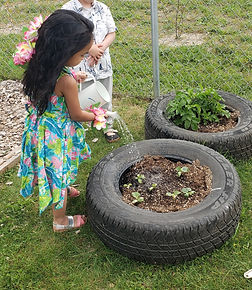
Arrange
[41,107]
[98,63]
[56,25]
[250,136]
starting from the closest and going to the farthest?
1. [56,25]
2. [41,107]
3. [250,136]
4. [98,63]

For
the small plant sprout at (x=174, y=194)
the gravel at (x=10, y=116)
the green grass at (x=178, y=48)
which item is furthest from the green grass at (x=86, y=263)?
the green grass at (x=178, y=48)

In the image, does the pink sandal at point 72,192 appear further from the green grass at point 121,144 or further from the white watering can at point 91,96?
the white watering can at point 91,96

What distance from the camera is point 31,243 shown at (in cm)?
305

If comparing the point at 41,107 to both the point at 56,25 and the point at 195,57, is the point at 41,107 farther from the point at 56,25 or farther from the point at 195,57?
the point at 195,57

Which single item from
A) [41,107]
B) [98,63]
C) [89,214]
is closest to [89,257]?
[89,214]

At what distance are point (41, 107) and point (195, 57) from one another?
3367 millimetres

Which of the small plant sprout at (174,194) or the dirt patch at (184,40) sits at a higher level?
the dirt patch at (184,40)

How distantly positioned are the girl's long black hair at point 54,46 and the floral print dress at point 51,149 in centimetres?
12

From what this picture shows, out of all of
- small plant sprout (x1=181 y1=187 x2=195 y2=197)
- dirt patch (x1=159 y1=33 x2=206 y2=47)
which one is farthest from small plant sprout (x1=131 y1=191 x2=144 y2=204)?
dirt patch (x1=159 y1=33 x2=206 y2=47)

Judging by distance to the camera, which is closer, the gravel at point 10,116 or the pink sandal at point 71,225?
the pink sandal at point 71,225

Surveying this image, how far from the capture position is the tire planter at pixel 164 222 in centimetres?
255

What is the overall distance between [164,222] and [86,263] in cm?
66

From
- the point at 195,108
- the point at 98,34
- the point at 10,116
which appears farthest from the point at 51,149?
the point at 10,116

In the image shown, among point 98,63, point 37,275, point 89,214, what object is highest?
point 98,63
